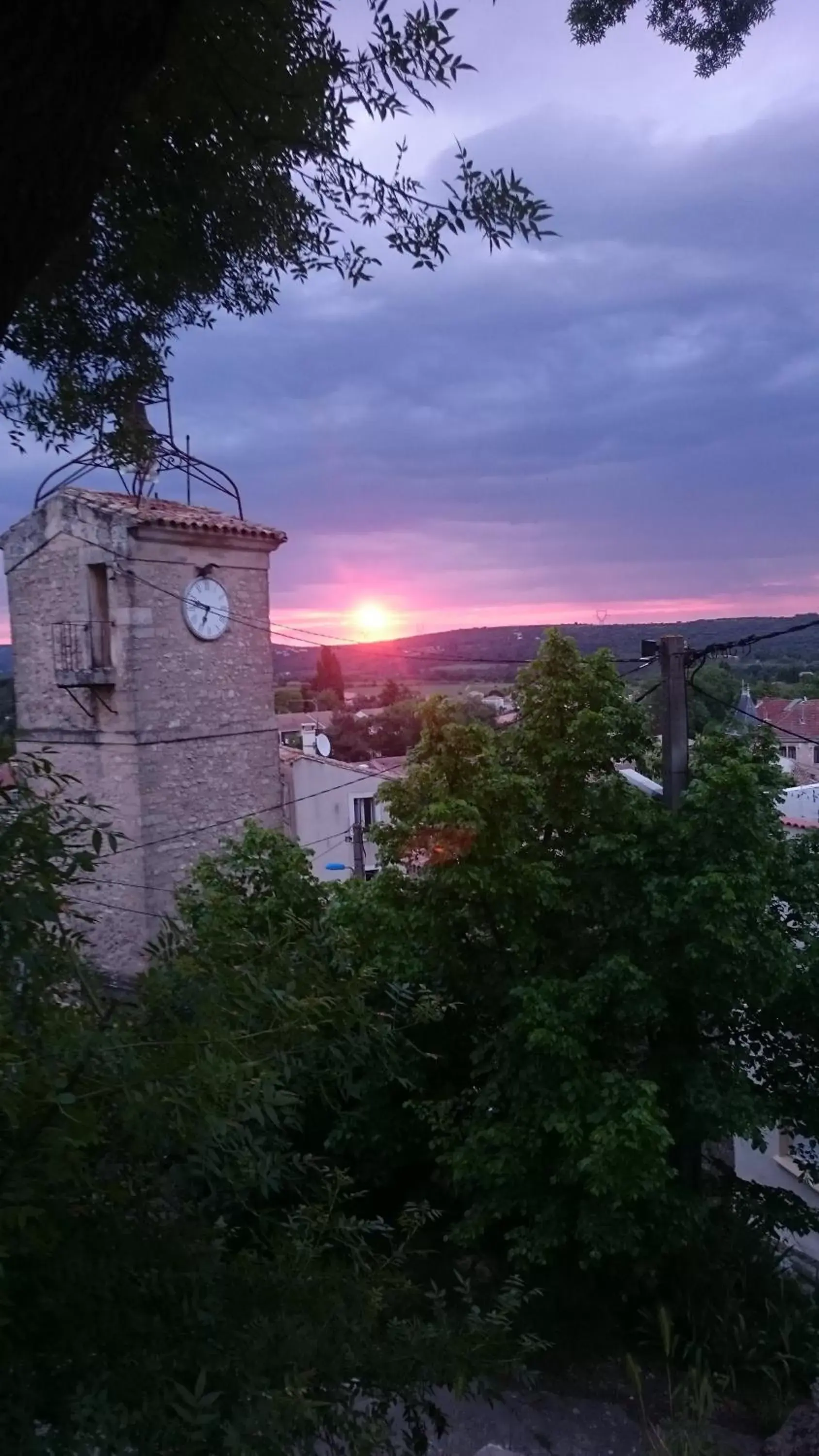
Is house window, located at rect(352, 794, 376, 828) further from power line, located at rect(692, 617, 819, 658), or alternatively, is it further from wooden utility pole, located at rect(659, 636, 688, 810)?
wooden utility pole, located at rect(659, 636, 688, 810)

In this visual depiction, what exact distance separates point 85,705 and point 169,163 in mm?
8121

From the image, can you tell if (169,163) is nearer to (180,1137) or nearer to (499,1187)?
(180,1137)

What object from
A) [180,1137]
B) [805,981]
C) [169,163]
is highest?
[169,163]

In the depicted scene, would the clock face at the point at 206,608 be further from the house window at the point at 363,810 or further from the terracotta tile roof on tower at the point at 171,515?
the house window at the point at 363,810

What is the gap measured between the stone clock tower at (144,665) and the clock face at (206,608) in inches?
0.6

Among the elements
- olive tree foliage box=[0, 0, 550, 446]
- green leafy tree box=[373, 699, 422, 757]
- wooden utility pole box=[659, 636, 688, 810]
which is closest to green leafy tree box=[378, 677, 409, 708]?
green leafy tree box=[373, 699, 422, 757]

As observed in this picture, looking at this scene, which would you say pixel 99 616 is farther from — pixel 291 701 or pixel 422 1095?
pixel 291 701

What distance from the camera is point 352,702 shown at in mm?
27234

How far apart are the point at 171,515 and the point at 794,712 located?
15.4m

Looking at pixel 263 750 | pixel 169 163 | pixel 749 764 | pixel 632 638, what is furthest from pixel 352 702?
pixel 169 163

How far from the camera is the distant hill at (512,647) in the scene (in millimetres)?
7480

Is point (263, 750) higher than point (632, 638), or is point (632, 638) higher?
point (632, 638)

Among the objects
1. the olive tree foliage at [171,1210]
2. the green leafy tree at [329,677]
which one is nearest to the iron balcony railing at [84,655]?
the olive tree foliage at [171,1210]

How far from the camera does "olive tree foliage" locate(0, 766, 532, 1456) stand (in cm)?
195
